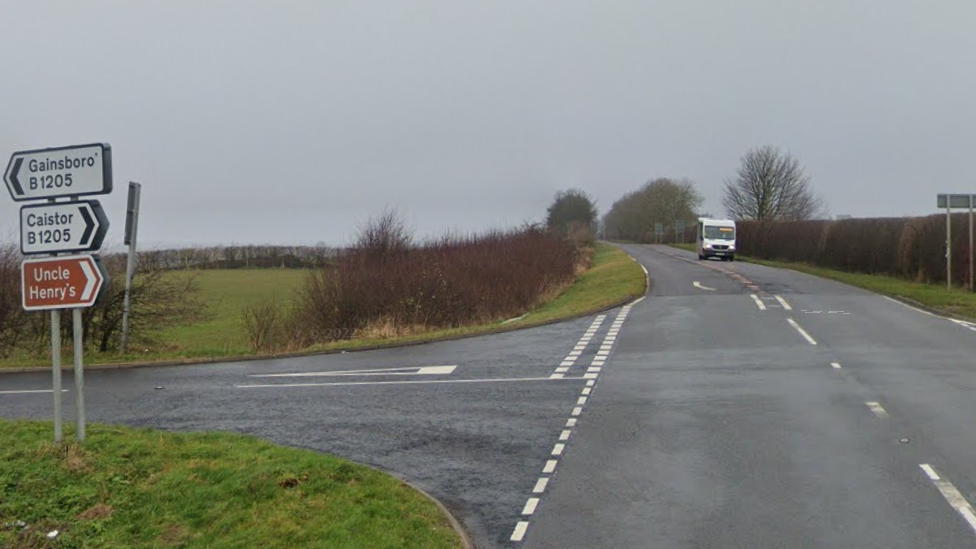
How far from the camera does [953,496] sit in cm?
696

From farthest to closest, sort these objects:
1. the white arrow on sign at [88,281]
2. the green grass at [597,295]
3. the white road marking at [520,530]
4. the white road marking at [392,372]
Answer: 1. the green grass at [597,295]
2. the white road marking at [392,372]
3. the white arrow on sign at [88,281]
4. the white road marking at [520,530]

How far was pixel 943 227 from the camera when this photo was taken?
33.3m

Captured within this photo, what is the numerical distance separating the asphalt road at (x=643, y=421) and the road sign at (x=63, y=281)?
297 cm

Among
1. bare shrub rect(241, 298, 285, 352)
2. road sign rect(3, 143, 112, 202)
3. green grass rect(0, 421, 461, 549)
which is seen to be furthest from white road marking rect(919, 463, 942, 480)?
bare shrub rect(241, 298, 285, 352)

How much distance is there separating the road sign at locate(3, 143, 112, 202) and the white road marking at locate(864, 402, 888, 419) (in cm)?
893

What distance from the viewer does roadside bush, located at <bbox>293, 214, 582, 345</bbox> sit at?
26.4 meters

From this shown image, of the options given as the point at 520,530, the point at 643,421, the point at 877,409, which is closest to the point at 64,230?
the point at 520,530

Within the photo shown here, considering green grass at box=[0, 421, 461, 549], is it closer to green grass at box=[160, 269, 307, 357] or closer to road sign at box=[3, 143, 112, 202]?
road sign at box=[3, 143, 112, 202]

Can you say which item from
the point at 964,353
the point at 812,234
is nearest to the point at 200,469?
the point at 964,353

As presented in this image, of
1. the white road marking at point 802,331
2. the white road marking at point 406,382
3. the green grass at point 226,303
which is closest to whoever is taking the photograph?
the white road marking at point 406,382

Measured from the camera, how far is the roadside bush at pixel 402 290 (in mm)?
26422

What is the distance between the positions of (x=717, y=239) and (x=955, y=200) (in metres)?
28.0

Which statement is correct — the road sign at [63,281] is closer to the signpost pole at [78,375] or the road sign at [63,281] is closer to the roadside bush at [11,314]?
the signpost pole at [78,375]

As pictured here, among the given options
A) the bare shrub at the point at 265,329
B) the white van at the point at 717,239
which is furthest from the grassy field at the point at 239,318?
the white van at the point at 717,239
